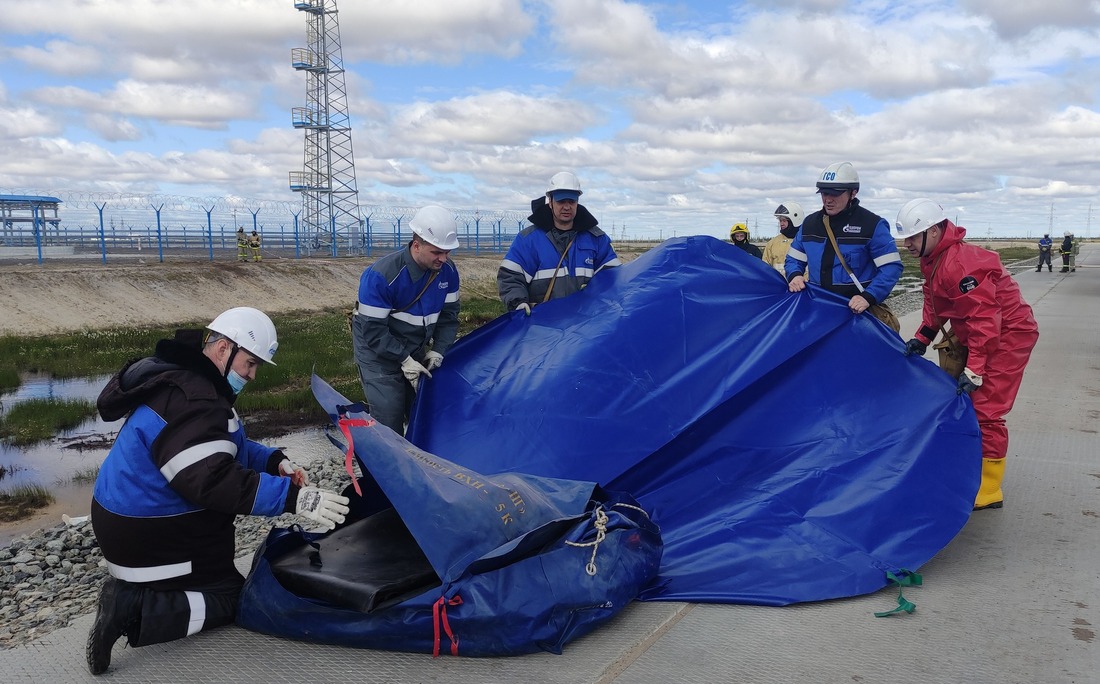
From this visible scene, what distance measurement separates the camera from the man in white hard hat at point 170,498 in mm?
3070

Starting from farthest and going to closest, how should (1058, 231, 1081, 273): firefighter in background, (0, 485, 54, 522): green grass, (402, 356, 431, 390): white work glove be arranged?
(1058, 231, 1081, 273): firefighter in background < (0, 485, 54, 522): green grass < (402, 356, 431, 390): white work glove

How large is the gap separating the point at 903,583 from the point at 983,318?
1708mm

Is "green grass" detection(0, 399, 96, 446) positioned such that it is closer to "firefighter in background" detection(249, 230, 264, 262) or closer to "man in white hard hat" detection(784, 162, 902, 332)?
"man in white hard hat" detection(784, 162, 902, 332)

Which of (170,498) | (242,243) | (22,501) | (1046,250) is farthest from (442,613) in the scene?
(1046,250)

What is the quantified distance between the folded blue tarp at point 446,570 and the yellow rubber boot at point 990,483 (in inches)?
95.2

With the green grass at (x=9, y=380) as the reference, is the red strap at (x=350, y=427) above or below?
above

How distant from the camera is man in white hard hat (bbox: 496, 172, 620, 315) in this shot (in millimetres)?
5762

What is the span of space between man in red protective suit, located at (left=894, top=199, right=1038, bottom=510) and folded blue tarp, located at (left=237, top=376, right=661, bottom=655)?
7.80 ft

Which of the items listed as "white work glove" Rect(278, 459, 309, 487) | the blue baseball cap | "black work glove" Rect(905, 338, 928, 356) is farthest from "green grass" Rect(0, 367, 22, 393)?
"black work glove" Rect(905, 338, 928, 356)

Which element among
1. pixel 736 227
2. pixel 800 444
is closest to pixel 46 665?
pixel 800 444

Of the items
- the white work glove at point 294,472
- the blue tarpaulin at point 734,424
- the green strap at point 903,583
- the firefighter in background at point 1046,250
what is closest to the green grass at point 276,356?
the blue tarpaulin at point 734,424

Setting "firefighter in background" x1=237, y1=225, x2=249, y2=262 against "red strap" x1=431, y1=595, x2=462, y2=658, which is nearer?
"red strap" x1=431, y1=595, x2=462, y2=658

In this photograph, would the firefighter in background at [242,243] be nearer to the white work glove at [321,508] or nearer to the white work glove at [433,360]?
the white work glove at [433,360]

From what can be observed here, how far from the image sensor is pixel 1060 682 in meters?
2.99
